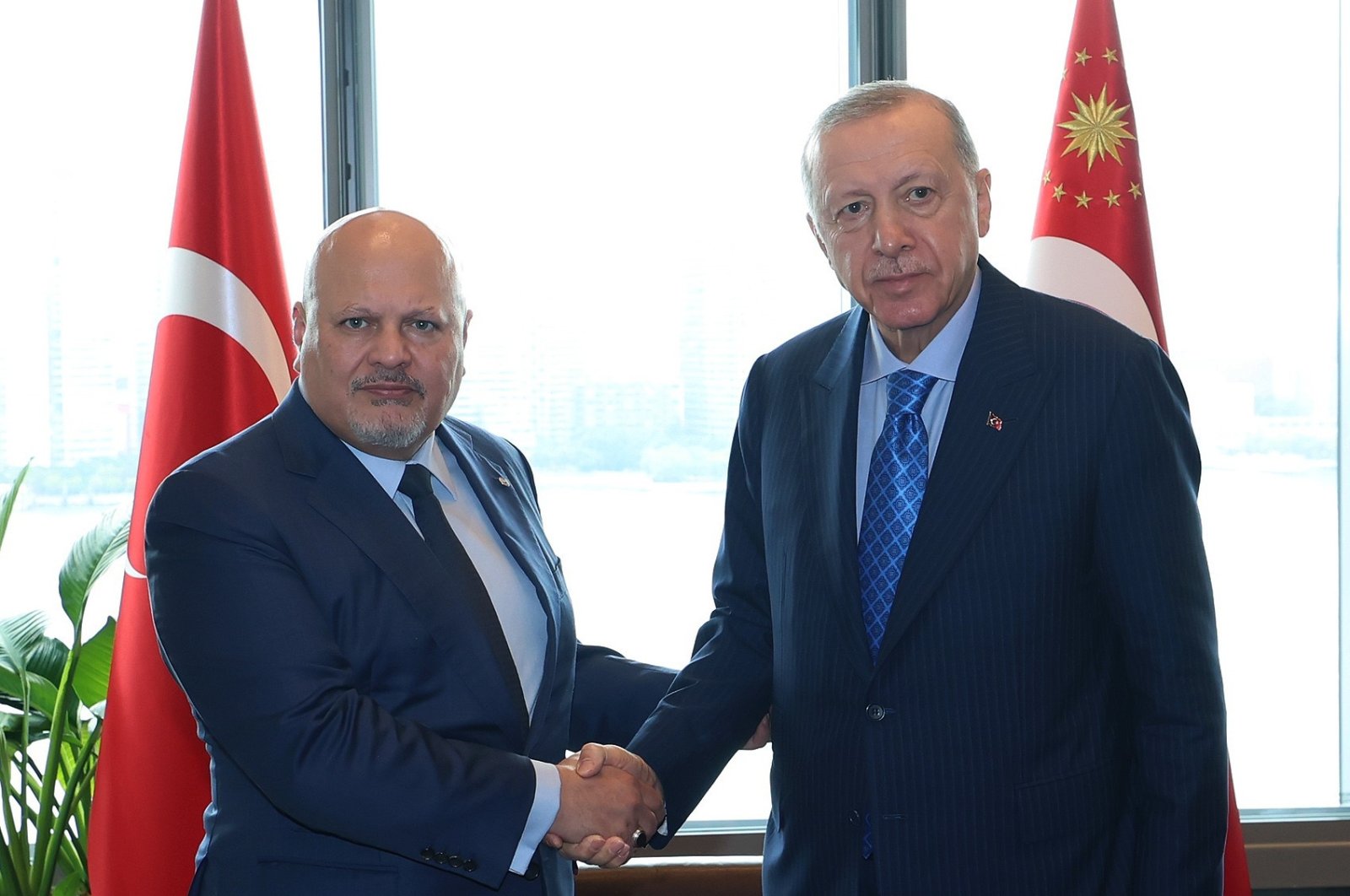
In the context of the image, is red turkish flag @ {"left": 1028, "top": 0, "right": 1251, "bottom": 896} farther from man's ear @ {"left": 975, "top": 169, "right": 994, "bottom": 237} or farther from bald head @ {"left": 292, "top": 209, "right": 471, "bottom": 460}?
bald head @ {"left": 292, "top": 209, "right": 471, "bottom": 460}

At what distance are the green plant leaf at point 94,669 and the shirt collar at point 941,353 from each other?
2.12 metres

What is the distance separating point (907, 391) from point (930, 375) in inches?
1.8

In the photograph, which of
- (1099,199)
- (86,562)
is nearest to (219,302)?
(86,562)

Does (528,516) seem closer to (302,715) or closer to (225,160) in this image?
(302,715)

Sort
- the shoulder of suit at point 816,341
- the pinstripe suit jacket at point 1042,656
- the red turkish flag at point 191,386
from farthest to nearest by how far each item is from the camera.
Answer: the red turkish flag at point 191,386 → the shoulder of suit at point 816,341 → the pinstripe suit jacket at point 1042,656

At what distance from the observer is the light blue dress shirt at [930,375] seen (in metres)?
1.80

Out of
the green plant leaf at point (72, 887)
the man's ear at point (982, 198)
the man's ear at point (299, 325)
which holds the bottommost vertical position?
the green plant leaf at point (72, 887)

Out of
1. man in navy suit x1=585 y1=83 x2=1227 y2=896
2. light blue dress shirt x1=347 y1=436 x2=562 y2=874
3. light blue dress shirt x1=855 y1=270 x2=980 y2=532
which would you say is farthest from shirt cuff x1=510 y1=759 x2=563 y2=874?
light blue dress shirt x1=855 y1=270 x2=980 y2=532

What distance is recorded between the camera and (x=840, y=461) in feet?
5.91

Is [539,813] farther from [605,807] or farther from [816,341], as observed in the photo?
[816,341]

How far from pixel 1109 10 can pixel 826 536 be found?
6.71ft

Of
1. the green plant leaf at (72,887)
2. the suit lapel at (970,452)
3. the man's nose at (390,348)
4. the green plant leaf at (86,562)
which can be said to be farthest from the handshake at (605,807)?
the green plant leaf at (72,887)

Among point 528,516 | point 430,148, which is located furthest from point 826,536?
point 430,148

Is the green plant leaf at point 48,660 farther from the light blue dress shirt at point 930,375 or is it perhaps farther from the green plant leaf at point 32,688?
the light blue dress shirt at point 930,375
